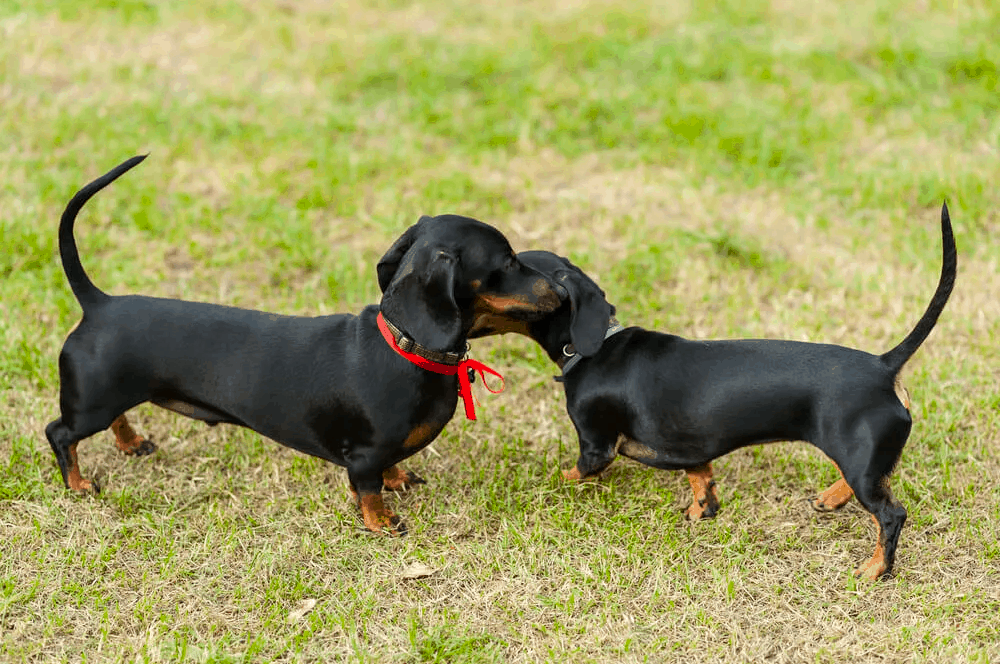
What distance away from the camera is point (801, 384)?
336cm

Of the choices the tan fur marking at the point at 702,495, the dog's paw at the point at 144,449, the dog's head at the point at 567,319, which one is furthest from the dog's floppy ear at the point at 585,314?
the dog's paw at the point at 144,449

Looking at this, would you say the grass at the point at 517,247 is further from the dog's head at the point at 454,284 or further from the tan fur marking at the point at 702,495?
the dog's head at the point at 454,284

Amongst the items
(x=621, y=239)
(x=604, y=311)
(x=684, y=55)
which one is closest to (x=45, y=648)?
(x=604, y=311)

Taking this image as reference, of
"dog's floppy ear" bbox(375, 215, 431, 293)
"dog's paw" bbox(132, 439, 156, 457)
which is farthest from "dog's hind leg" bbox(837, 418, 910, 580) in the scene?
"dog's paw" bbox(132, 439, 156, 457)

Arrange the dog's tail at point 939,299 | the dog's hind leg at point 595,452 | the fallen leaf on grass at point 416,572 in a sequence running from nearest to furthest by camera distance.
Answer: the dog's tail at point 939,299 → the fallen leaf on grass at point 416,572 → the dog's hind leg at point 595,452

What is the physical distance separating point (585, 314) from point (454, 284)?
584 mm

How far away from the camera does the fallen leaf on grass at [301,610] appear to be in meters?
3.51

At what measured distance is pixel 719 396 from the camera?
349cm

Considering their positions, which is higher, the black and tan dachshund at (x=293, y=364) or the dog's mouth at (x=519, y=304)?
the dog's mouth at (x=519, y=304)

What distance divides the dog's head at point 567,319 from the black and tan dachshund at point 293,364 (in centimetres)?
10

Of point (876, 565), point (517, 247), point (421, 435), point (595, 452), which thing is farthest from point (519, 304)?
point (517, 247)

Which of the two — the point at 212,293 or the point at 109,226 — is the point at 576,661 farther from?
the point at 109,226

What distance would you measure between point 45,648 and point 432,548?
58.6 inches

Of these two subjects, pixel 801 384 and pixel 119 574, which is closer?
pixel 801 384
